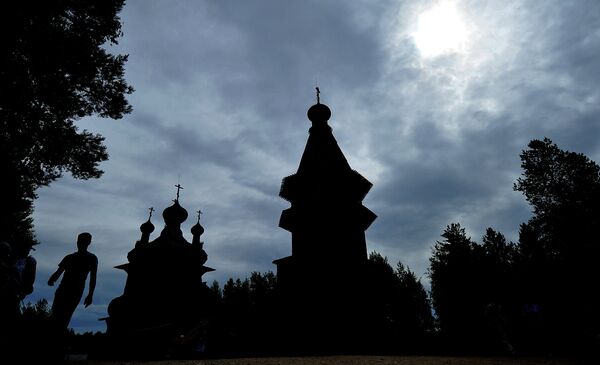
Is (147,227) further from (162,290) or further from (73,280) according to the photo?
(73,280)

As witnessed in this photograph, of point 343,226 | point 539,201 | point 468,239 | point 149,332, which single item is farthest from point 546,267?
point 149,332

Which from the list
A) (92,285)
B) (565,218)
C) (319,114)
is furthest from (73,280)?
(565,218)

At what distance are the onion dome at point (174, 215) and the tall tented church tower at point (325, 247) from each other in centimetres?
2279

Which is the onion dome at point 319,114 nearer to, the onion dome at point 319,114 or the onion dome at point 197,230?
the onion dome at point 319,114

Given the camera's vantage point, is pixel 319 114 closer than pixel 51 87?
No

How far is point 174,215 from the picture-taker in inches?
1352

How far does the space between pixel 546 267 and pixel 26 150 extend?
41.6 m

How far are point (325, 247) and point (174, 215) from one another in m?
26.0

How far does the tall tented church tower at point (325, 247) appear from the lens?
11.8m

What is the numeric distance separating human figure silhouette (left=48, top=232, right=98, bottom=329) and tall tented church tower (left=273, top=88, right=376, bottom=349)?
7.85 meters

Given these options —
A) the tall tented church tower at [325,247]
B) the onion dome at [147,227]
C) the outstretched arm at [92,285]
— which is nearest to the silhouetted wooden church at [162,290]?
the onion dome at [147,227]

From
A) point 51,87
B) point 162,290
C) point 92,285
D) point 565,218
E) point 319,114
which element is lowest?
point 92,285

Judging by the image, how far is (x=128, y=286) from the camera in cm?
2895

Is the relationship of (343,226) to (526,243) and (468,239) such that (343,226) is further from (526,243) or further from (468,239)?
(526,243)
